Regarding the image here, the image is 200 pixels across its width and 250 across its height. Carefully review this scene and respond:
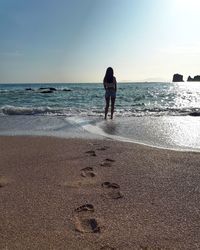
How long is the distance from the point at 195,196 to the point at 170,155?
1.80m

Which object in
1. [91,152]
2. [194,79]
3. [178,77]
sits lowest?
[194,79]

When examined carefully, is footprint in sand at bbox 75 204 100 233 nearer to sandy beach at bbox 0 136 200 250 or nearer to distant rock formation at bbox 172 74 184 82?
sandy beach at bbox 0 136 200 250

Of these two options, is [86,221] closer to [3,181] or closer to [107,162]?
[3,181]

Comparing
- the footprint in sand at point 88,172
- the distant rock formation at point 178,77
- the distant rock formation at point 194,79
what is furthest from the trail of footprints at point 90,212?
the distant rock formation at point 178,77

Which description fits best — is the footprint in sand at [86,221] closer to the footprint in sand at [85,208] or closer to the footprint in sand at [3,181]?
the footprint in sand at [85,208]

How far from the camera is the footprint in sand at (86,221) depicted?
2.67m

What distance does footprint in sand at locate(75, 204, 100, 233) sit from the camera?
2674 mm

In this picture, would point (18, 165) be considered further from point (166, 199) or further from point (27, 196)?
point (166, 199)

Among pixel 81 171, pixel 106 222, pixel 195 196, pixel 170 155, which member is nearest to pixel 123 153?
pixel 170 155

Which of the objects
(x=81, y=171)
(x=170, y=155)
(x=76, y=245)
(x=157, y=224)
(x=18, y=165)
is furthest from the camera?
(x=170, y=155)

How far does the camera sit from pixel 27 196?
3373 millimetres

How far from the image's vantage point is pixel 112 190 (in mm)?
3553

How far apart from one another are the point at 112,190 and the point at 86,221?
796 millimetres

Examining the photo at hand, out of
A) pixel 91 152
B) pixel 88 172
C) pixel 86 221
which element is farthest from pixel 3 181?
pixel 91 152
